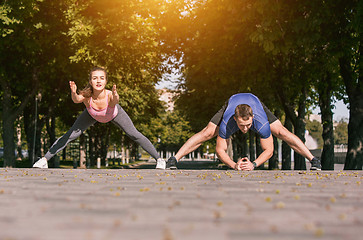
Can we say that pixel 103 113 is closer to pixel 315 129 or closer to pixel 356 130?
pixel 356 130

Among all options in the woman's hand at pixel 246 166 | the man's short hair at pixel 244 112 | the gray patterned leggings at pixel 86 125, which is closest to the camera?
the man's short hair at pixel 244 112

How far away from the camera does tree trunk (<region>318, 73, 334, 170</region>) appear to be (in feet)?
58.6

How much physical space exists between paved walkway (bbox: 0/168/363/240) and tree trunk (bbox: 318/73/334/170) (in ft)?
42.4

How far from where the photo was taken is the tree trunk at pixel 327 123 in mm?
17859

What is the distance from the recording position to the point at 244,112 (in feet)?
27.1

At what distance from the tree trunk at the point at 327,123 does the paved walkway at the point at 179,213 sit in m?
12.9

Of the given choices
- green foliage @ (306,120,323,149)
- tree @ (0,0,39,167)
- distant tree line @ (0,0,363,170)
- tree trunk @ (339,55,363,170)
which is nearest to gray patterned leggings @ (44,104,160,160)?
distant tree line @ (0,0,363,170)

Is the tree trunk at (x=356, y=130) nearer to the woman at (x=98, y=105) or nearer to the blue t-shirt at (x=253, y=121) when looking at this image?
the blue t-shirt at (x=253, y=121)

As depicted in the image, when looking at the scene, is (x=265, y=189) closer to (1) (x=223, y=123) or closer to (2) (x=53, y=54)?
(1) (x=223, y=123)

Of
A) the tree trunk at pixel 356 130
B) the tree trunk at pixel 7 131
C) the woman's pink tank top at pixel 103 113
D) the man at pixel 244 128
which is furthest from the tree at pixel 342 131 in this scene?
the woman's pink tank top at pixel 103 113

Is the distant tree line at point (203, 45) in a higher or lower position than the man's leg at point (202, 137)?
higher

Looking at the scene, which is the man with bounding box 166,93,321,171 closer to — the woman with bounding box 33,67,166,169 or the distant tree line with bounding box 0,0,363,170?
the woman with bounding box 33,67,166,169

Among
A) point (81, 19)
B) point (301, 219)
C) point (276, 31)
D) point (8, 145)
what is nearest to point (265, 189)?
point (301, 219)

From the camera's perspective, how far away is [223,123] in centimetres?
870
